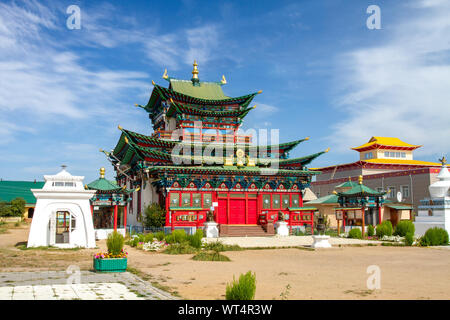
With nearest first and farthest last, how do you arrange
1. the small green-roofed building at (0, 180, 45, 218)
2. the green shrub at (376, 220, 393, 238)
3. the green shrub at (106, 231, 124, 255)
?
the green shrub at (106, 231, 124, 255) → the green shrub at (376, 220, 393, 238) → the small green-roofed building at (0, 180, 45, 218)

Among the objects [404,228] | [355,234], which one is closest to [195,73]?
[355,234]

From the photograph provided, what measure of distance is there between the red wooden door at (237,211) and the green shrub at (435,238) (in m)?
15.1

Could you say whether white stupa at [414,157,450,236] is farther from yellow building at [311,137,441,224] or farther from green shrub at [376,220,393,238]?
yellow building at [311,137,441,224]

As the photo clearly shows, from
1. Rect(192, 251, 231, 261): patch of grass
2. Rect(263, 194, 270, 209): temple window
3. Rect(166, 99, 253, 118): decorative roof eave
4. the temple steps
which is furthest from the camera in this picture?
Rect(166, 99, 253, 118): decorative roof eave

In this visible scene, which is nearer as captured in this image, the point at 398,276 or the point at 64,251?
the point at 398,276

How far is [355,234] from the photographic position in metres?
32.2

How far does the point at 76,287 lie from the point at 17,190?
65.6 meters

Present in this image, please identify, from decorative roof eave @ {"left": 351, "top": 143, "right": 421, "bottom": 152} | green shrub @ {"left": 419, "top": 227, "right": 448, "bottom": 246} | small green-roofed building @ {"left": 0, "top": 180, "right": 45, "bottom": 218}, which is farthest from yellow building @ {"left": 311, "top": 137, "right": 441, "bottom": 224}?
small green-roofed building @ {"left": 0, "top": 180, "right": 45, "bottom": 218}

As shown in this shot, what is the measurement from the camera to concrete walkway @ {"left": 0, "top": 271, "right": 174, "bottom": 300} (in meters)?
9.84

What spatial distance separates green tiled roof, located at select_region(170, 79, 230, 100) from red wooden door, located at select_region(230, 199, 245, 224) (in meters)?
11.8
